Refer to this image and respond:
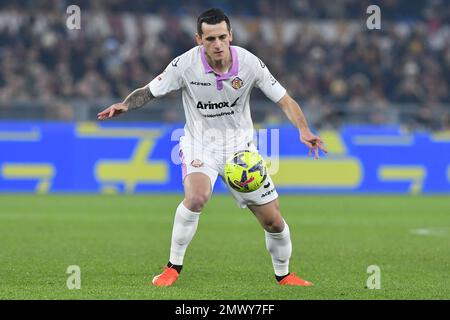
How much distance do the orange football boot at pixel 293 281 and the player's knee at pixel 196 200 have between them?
91cm

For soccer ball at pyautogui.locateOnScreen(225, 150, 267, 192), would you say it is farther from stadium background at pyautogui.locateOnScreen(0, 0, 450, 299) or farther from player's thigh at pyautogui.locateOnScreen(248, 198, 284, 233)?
stadium background at pyautogui.locateOnScreen(0, 0, 450, 299)

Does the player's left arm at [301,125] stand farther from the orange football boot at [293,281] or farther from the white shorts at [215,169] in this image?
the orange football boot at [293,281]

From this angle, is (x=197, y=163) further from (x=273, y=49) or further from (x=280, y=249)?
(x=273, y=49)

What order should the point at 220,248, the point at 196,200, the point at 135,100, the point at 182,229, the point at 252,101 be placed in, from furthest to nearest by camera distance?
the point at 252,101, the point at 220,248, the point at 135,100, the point at 182,229, the point at 196,200

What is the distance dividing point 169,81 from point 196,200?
3.24 feet

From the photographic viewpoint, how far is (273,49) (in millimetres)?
25750

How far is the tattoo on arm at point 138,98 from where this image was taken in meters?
8.17

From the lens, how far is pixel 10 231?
1284 cm

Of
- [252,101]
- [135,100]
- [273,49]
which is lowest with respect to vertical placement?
[135,100]

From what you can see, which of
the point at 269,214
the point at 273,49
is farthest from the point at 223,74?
the point at 273,49

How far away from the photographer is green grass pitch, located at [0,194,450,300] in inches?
303

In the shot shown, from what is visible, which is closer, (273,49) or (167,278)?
(167,278)

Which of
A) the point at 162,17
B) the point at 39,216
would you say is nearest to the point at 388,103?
the point at 162,17
